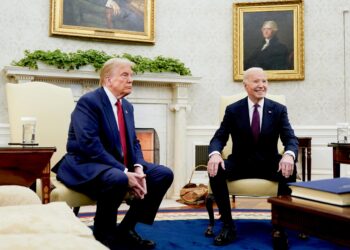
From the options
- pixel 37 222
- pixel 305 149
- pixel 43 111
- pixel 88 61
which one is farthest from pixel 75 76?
pixel 37 222

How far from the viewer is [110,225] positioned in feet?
8.38

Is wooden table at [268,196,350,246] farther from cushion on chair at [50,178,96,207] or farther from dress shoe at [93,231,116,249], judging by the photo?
cushion on chair at [50,178,96,207]

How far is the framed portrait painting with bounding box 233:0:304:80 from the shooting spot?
575 centimetres

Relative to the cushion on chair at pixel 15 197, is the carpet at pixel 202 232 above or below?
below

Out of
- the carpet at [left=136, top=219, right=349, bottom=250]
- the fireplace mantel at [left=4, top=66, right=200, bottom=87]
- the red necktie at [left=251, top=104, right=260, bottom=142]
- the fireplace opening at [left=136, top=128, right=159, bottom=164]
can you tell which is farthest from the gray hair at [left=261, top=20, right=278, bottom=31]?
the carpet at [left=136, top=219, right=349, bottom=250]

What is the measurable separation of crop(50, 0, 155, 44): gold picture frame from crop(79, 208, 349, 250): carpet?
2377 mm

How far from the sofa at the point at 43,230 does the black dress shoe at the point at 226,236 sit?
1.91 metres

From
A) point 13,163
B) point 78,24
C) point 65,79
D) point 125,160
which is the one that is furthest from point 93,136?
point 78,24

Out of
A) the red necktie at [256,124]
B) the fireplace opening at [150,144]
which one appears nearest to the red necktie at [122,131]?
the red necktie at [256,124]

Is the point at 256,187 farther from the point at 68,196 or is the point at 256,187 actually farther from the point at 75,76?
the point at 75,76

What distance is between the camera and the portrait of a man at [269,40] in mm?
5766

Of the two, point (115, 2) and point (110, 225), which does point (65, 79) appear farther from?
point (110, 225)

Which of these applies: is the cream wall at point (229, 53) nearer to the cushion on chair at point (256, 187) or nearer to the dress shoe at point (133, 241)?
the cushion on chair at point (256, 187)

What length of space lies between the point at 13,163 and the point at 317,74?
4561 millimetres
